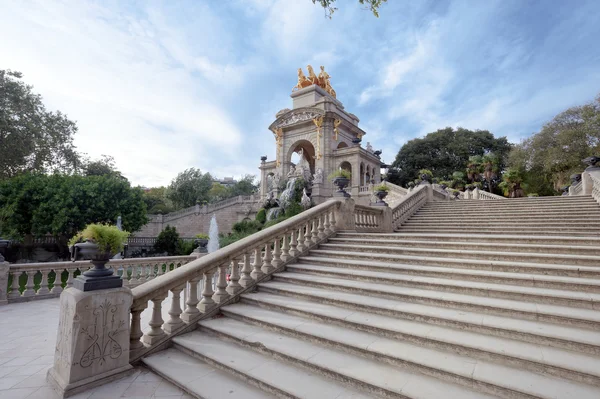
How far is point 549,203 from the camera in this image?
10.8 m

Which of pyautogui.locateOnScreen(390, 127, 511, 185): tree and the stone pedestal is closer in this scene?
the stone pedestal

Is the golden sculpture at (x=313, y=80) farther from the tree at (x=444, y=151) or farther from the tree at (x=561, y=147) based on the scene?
the tree at (x=561, y=147)

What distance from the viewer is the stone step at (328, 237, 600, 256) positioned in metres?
5.10

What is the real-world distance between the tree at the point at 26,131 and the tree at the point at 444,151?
140ft

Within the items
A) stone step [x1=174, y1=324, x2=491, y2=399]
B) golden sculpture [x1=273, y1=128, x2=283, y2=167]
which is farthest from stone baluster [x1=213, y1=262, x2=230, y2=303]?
golden sculpture [x1=273, y1=128, x2=283, y2=167]

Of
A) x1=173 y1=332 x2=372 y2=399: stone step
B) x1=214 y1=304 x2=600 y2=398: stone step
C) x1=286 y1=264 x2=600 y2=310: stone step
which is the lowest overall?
x1=173 y1=332 x2=372 y2=399: stone step

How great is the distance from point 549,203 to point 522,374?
10818mm

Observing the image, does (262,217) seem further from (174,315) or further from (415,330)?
(415,330)

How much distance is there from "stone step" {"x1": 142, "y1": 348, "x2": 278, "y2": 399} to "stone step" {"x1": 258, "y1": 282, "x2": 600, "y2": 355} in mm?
1787

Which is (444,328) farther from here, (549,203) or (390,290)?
(549,203)

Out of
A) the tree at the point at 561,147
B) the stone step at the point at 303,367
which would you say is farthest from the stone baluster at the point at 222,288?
the tree at the point at 561,147

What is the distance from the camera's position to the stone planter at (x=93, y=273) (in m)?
3.28

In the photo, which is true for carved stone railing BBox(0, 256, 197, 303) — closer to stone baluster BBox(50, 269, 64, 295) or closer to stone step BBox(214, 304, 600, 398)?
stone baluster BBox(50, 269, 64, 295)

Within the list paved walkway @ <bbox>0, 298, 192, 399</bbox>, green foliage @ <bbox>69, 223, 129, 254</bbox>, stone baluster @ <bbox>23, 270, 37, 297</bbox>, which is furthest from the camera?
stone baluster @ <bbox>23, 270, 37, 297</bbox>
